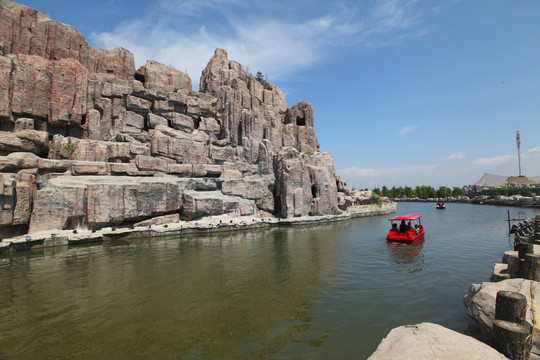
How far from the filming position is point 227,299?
1000 centimetres

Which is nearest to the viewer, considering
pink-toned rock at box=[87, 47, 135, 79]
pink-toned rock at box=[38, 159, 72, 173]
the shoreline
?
the shoreline

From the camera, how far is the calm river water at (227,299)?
23.0 feet

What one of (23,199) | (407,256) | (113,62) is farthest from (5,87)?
(407,256)

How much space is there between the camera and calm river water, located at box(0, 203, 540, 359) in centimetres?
700

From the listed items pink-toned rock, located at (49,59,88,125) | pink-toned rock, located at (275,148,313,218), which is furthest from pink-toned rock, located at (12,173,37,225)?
pink-toned rock, located at (275,148,313,218)

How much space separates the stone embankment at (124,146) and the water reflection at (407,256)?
1720 centimetres

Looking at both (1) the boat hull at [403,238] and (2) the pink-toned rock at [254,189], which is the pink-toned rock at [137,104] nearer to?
(2) the pink-toned rock at [254,189]

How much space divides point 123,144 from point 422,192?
12777 centimetres

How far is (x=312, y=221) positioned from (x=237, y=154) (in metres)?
14.7

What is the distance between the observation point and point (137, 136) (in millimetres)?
34344

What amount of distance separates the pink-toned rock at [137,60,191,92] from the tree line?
3386 inches

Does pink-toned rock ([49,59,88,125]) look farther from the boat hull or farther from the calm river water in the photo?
the boat hull

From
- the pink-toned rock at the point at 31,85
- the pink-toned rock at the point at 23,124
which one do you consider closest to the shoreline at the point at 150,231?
the pink-toned rock at the point at 23,124

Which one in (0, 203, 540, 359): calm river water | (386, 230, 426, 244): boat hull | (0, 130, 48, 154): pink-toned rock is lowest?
(0, 203, 540, 359): calm river water
